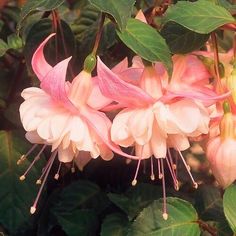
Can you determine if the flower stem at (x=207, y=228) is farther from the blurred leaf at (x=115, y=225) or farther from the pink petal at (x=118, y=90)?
the pink petal at (x=118, y=90)

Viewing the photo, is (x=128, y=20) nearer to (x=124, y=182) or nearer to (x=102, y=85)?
(x=102, y=85)

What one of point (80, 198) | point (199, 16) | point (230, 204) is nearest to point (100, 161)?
point (80, 198)

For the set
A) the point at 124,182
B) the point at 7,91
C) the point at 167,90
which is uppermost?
the point at 167,90

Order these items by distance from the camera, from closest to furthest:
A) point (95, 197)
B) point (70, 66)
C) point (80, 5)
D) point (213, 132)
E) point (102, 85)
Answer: point (102, 85)
point (213, 132)
point (70, 66)
point (95, 197)
point (80, 5)

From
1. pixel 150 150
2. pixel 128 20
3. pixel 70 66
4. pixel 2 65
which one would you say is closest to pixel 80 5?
pixel 2 65

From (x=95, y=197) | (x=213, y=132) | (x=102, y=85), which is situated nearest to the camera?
(x=102, y=85)

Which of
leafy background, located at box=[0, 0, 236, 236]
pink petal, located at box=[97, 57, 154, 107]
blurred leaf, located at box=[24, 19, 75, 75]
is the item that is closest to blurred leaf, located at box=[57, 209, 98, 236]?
leafy background, located at box=[0, 0, 236, 236]

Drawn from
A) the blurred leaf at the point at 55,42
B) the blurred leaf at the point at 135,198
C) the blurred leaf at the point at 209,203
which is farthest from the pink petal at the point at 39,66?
the blurred leaf at the point at 209,203
